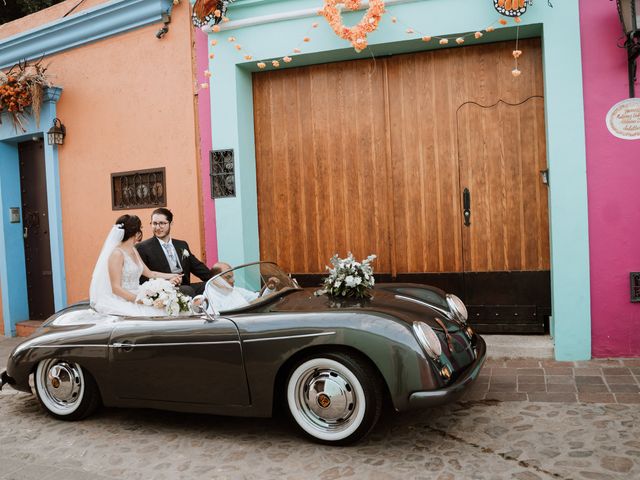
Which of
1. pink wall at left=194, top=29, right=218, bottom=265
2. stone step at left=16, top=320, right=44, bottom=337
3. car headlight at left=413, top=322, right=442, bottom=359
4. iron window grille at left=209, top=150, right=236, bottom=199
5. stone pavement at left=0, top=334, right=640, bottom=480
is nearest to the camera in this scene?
stone pavement at left=0, top=334, right=640, bottom=480

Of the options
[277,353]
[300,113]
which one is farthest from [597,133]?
[277,353]

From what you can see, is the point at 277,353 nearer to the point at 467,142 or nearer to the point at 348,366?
the point at 348,366

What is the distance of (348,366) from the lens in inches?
138

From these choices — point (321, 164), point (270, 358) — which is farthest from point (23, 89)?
point (270, 358)

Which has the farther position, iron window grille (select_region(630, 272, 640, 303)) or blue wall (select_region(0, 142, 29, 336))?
blue wall (select_region(0, 142, 29, 336))

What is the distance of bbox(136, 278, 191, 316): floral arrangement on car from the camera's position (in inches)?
168

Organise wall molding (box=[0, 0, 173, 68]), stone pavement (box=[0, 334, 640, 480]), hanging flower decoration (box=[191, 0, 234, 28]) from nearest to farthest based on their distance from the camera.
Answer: stone pavement (box=[0, 334, 640, 480])
hanging flower decoration (box=[191, 0, 234, 28])
wall molding (box=[0, 0, 173, 68])

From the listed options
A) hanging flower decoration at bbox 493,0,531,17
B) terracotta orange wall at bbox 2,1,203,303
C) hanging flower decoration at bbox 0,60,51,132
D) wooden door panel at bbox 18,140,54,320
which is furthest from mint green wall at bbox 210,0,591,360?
wooden door panel at bbox 18,140,54,320

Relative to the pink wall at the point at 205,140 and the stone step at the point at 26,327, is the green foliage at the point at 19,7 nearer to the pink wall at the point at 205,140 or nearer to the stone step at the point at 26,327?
the pink wall at the point at 205,140

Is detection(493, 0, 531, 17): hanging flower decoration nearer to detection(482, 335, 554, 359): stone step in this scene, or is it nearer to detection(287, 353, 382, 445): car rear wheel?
detection(482, 335, 554, 359): stone step

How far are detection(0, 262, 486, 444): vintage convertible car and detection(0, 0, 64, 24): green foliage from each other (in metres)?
8.59

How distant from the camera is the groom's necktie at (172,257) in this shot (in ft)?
19.0

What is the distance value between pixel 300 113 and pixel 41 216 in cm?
435

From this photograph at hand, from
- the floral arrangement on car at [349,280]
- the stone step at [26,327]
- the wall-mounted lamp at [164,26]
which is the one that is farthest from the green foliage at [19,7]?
the floral arrangement on car at [349,280]
